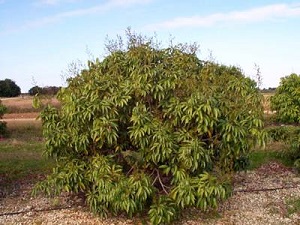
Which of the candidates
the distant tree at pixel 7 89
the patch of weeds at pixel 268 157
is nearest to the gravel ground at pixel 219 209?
the patch of weeds at pixel 268 157

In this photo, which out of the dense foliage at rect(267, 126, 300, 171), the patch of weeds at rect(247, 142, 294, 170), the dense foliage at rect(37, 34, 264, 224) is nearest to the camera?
the dense foliage at rect(37, 34, 264, 224)

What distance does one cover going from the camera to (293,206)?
6070 mm

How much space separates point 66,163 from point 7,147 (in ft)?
22.1

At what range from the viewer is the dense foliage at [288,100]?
43.2 ft

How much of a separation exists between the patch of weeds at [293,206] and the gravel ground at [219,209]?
0.5 inches

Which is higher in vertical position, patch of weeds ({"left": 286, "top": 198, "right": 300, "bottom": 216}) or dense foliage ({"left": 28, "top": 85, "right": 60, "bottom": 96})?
dense foliage ({"left": 28, "top": 85, "right": 60, "bottom": 96})

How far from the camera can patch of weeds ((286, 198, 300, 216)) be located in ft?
19.4

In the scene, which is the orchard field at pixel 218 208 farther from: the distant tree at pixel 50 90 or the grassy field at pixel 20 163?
the distant tree at pixel 50 90

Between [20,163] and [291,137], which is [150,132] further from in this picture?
[20,163]

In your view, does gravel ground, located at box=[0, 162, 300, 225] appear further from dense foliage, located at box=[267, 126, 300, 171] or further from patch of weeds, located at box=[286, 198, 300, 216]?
dense foliage, located at box=[267, 126, 300, 171]

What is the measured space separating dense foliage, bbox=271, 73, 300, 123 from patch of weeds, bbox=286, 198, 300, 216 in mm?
7084

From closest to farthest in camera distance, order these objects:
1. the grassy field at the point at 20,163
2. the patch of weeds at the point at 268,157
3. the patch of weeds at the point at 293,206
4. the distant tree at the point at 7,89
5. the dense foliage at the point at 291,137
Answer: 1. the patch of weeds at the point at 293,206
2. the grassy field at the point at 20,163
3. the dense foliage at the point at 291,137
4. the patch of weeds at the point at 268,157
5. the distant tree at the point at 7,89

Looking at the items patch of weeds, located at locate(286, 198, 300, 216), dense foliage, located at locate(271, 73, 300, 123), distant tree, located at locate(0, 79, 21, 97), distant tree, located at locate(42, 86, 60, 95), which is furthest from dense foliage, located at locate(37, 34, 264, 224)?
distant tree, located at locate(0, 79, 21, 97)

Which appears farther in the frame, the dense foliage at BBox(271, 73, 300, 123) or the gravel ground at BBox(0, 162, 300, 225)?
the dense foliage at BBox(271, 73, 300, 123)
